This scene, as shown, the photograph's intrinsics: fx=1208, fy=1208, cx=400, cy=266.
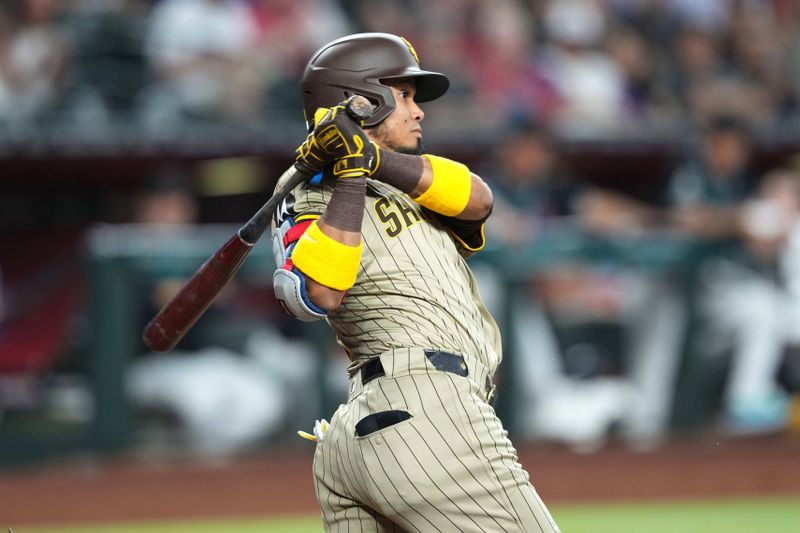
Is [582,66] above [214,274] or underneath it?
above

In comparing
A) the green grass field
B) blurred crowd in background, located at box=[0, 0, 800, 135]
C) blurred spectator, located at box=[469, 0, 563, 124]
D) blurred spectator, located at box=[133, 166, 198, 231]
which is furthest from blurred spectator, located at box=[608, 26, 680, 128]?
the green grass field

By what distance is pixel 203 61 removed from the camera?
8203mm

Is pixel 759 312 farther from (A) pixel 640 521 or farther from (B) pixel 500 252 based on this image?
(A) pixel 640 521

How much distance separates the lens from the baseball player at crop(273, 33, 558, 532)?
250 cm

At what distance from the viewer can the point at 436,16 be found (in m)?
9.54

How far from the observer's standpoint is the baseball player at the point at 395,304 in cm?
250

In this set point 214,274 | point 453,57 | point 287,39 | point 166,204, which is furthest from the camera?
point 453,57

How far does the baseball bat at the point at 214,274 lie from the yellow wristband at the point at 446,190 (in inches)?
8.4

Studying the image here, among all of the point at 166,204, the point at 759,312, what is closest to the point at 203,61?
the point at 166,204

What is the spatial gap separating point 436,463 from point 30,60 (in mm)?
6104

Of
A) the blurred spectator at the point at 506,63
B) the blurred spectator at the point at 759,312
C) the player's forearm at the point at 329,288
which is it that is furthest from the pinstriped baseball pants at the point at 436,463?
the blurred spectator at the point at 506,63

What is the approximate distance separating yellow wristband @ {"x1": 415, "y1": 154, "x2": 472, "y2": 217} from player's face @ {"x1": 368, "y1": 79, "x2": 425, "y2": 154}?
103mm

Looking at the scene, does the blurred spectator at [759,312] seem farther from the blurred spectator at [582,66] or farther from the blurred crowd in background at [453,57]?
the blurred spectator at [582,66]

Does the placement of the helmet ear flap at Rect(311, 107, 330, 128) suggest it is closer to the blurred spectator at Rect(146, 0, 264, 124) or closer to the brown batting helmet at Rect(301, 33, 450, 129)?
the brown batting helmet at Rect(301, 33, 450, 129)
